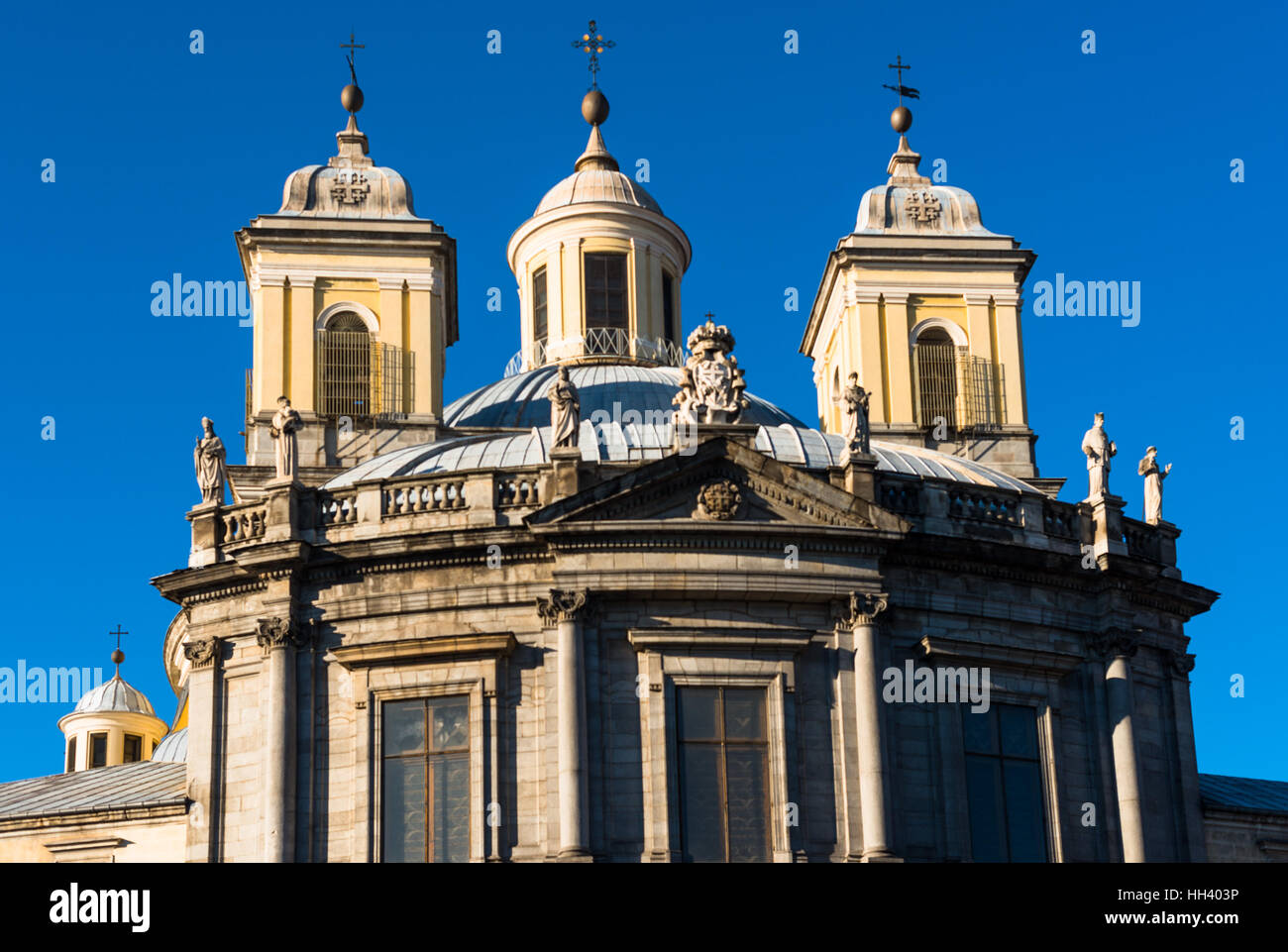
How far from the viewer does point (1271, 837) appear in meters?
46.6

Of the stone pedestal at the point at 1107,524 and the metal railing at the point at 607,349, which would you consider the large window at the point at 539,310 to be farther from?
the stone pedestal at the point at 1107,524

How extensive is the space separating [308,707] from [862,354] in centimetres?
2447

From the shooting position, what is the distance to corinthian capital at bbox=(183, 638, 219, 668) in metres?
43.7

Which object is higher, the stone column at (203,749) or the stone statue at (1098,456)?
the stone statue at (1098,456)

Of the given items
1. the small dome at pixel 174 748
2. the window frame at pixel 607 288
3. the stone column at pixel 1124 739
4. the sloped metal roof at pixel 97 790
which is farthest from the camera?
the small dome at pixel 174 748

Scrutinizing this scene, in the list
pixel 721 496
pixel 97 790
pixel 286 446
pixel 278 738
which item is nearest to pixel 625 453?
pixel 721 496

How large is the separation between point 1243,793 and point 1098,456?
27.9 ft

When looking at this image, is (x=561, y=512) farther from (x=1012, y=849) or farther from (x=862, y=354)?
(x=862, y=354)

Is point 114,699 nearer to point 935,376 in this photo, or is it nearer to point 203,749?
point 935,376

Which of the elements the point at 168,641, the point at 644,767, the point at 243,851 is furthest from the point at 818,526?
the point at 168,641

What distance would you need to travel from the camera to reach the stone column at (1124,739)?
43.0 m

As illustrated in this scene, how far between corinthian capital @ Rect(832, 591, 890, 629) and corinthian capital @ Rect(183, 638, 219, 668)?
1148 centimetres

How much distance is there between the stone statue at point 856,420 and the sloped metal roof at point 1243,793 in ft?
32.8

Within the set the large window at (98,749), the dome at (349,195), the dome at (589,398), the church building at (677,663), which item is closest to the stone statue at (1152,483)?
the church building at (677,663)
